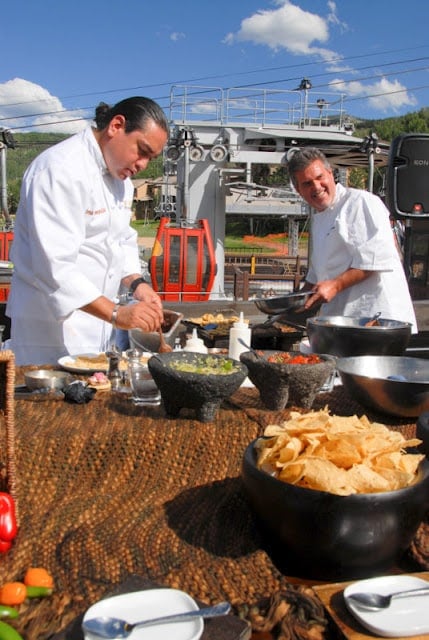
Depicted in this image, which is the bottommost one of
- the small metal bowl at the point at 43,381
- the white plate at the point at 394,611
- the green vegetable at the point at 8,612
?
the green vegetable at the point at 8,612

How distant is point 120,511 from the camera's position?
1.47 meters

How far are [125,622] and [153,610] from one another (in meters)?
0.07

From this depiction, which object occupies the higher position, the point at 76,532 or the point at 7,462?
the point at 7,462

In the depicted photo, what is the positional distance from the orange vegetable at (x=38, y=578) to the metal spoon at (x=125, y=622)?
0.20 meters

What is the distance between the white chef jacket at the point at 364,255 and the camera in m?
3.13

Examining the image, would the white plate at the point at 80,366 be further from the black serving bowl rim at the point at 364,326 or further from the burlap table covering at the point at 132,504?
the black serving bowl rim at the point at 364,326

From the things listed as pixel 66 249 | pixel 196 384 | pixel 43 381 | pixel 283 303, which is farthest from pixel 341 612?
pixel 283 303

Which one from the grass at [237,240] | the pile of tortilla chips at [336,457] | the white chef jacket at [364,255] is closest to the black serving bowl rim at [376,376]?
the pile of tortilla chips at [336,457]

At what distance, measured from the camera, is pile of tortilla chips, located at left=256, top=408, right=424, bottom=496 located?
1189 mm

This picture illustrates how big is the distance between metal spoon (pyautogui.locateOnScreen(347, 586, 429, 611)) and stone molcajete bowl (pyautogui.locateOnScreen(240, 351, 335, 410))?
0.78m

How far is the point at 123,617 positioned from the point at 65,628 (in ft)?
0.36

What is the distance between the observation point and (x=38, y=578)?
116cm

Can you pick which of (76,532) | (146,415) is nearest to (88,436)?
(146,415)

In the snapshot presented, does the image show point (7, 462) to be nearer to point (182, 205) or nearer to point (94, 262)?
point (94, 262)
